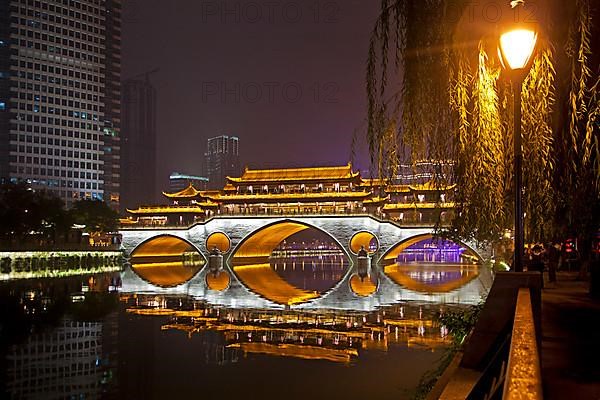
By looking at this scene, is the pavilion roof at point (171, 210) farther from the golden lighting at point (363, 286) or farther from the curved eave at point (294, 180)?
the golden lighting at point (363, 286)

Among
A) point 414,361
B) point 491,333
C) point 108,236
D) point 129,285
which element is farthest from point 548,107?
point 108,236

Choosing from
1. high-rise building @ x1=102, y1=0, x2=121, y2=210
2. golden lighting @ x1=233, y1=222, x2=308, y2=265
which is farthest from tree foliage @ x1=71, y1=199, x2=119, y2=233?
high-rise building @ x1=102, y1=0, x2=121, y2=210

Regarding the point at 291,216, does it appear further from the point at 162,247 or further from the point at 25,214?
the point at 162,247

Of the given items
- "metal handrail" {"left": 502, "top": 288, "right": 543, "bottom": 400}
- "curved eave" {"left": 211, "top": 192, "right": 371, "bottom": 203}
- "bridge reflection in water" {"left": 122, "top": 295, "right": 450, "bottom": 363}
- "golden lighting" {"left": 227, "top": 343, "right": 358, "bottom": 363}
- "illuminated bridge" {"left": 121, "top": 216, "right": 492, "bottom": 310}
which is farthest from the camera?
"curved eave" {"left": 211, "top": 192, "right": 371, "bottom": 203}

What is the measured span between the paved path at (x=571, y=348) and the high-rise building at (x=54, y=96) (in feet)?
272

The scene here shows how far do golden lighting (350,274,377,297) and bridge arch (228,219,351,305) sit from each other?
241cm

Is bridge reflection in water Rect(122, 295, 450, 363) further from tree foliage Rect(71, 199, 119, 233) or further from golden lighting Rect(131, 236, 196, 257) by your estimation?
tree foliage Rect(71, 199, 119, 233)

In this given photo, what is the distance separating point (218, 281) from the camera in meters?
41.5

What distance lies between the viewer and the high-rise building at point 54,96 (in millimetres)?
84875

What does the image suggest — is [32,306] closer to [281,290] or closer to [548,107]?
[281,290]

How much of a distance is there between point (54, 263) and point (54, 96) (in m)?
43.9

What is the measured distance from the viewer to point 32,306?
27094mm

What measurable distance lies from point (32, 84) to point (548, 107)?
3572 inches

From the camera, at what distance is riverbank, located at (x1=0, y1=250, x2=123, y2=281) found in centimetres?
4674
